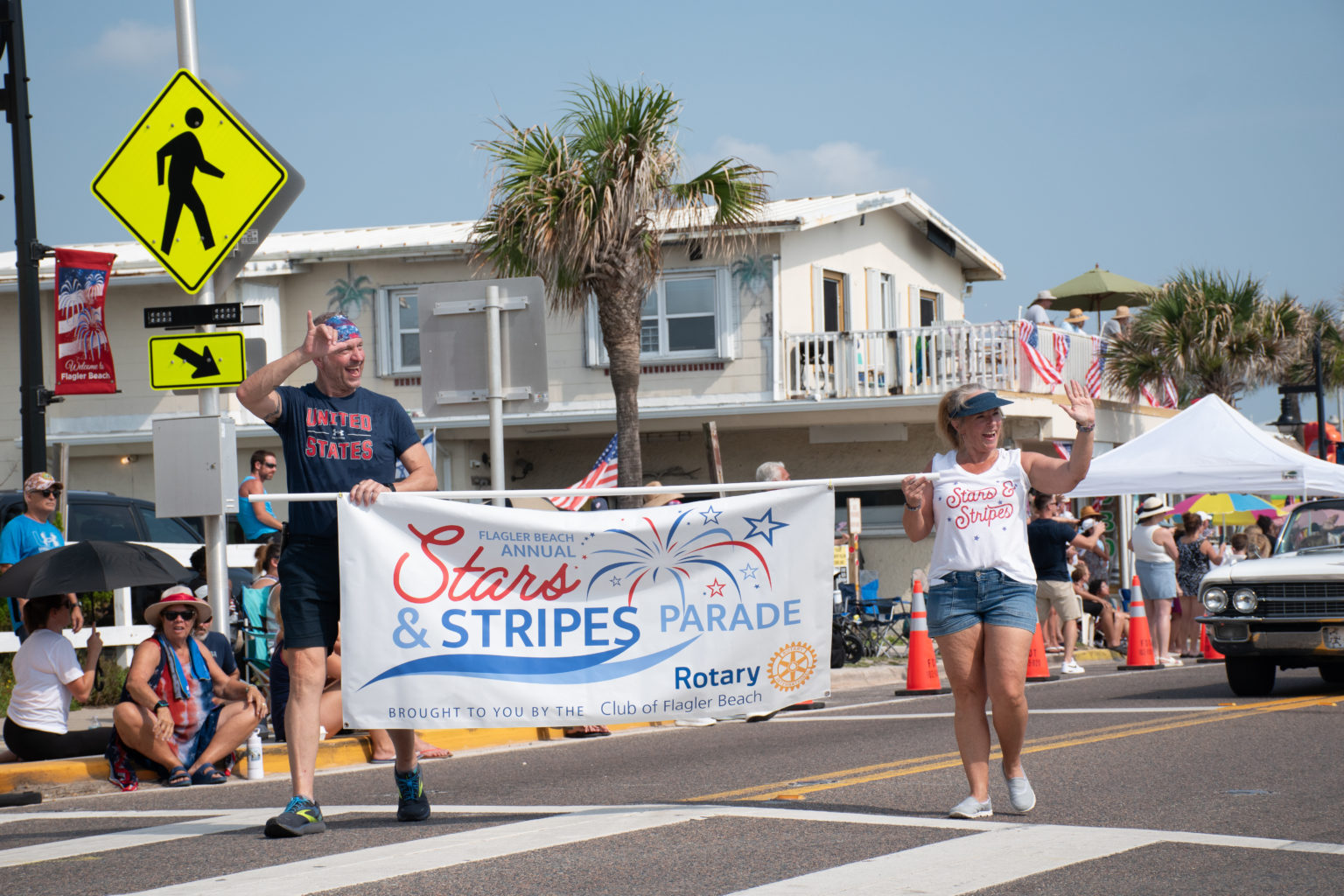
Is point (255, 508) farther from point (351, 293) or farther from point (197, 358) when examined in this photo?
point (351, 293)

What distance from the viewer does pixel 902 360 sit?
27344mm

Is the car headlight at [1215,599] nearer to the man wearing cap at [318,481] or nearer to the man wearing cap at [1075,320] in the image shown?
the man wearing cap at [318,481]

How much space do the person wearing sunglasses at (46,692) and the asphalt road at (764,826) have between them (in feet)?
2.30

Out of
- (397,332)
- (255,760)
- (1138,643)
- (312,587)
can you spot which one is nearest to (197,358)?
(255,760)

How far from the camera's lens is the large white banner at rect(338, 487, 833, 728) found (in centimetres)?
681

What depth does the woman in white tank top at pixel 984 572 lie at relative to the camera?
6509 mm

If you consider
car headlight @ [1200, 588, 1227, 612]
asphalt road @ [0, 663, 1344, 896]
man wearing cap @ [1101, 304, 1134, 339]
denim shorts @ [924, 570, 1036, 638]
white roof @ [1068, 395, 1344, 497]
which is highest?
man wearing cap @ [1101, 304, 1134, 339]

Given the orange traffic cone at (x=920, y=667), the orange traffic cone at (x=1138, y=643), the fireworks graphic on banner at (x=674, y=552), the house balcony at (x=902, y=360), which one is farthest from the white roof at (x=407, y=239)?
the fireworks graphic on banner at (x=674, y=552)

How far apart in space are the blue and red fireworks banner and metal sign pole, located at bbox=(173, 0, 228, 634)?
4.76m

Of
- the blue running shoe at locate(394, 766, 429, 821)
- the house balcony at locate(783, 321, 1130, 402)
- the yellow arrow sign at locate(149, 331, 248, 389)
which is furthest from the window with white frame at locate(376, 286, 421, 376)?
the blue running shoe at locate(394, 766, 429, 821)

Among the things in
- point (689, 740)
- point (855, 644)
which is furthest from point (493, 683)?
point (855, 644)

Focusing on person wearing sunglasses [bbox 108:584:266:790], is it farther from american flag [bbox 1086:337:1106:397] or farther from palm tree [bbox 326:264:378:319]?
american flag [bbox 1086:337:1106:397]

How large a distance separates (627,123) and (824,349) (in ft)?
29.4

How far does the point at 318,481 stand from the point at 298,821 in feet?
4.63
